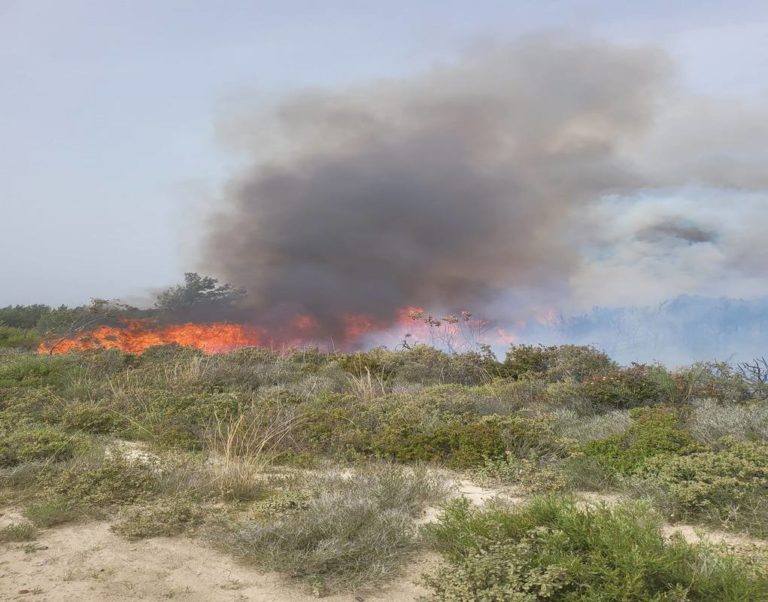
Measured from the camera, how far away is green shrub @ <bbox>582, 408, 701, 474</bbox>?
7.26 m

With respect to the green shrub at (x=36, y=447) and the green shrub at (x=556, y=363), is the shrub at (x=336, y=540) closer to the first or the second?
the green shrub at (x=36, y=447)

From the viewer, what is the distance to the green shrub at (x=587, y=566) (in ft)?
13.1

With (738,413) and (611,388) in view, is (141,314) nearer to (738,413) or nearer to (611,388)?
(611,388)

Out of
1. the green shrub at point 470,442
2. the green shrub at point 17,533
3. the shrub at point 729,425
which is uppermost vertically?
the shrub at point 729,425

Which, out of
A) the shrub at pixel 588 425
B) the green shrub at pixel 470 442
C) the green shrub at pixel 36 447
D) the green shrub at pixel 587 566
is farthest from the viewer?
the shrub at pixel 588 425

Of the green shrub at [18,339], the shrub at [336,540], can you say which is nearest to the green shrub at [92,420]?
the shrub at [336,540]

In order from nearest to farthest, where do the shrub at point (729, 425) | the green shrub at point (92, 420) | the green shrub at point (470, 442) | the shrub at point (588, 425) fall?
the green shrub at point (470, 442)
the shrub at point (729, 425)
the shrub at point (588, 425)
the green shrub at point (92, 420)

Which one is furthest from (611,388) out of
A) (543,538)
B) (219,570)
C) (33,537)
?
(33,537)

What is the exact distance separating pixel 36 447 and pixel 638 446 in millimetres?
7130

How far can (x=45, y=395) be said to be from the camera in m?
11.8

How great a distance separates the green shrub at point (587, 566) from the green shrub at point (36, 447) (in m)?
5.31

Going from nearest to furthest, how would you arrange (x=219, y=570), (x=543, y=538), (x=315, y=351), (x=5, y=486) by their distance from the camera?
(x=543, y=538)
(x=219, y=570)
(x=5, y=486)
(x=315, y=351)

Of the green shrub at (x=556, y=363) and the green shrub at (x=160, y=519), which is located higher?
the green shrub at (x=556, y=363)

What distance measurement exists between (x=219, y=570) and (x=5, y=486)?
342 centimetres
